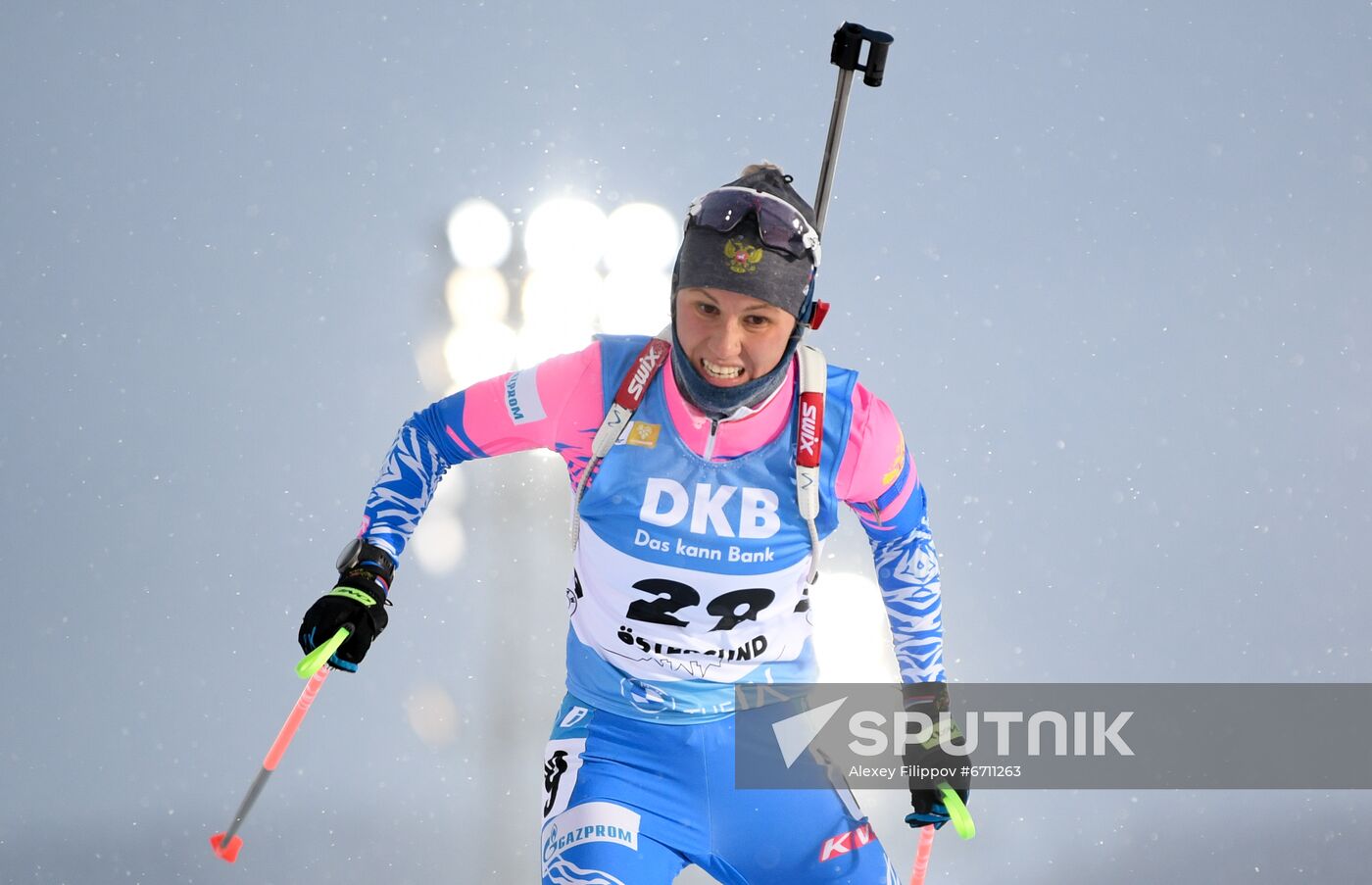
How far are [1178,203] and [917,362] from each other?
1043 mm

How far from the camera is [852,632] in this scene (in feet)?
11.6

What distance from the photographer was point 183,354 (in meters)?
3.24

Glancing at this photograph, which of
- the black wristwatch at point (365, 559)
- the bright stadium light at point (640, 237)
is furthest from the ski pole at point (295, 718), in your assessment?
the bright stadium light at point (640, 237)

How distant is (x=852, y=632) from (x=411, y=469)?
167cm

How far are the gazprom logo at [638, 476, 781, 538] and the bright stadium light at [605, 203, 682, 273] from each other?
1.27m

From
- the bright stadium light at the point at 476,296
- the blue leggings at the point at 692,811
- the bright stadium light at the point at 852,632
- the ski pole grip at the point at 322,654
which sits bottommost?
the bright stadium light at the point at 852,632

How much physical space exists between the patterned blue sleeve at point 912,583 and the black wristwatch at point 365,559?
3.14 ft

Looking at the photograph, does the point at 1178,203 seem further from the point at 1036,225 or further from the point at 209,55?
the point at 209,55

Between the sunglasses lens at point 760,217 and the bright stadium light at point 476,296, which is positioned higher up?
the sunglasses lens at point 760,217

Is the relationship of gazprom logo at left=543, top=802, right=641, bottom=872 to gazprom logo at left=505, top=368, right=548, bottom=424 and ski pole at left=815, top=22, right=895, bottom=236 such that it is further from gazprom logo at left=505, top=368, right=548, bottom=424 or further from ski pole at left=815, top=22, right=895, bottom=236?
ski pole at left=815, top=22, right=895, bottom=236

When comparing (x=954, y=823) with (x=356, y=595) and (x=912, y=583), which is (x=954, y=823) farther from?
(x=356, y=595)

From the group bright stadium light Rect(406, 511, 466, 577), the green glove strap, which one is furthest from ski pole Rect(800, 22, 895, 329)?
bright stadium light Rect(406, 511, 466, 577)

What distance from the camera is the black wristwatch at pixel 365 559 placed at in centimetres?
223

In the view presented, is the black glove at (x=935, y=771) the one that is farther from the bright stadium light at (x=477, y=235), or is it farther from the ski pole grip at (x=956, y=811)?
the bright stadium light at (x=477, y=235)
